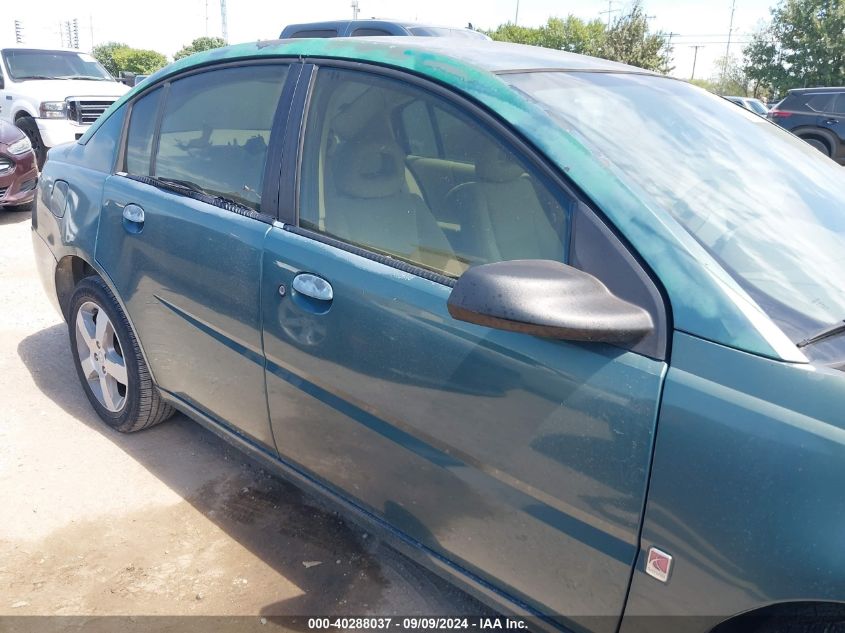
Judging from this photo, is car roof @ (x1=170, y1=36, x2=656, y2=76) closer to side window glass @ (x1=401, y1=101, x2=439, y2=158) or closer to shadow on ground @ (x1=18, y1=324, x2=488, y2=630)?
side window glass @ (x1=401, y1=101, x2=439, y2=158)

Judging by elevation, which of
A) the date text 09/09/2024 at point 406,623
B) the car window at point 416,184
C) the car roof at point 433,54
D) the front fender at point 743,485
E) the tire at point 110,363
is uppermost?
the car roof at point 433,54

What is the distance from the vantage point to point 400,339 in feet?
5.97

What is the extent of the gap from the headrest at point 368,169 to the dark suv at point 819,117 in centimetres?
1309

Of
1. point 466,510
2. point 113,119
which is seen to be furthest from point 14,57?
point 466,510

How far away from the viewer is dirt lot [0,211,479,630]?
231 cm

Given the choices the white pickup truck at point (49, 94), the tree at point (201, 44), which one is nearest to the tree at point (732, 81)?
the tree at point (201, 44)

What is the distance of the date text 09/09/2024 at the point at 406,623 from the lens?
2229mm

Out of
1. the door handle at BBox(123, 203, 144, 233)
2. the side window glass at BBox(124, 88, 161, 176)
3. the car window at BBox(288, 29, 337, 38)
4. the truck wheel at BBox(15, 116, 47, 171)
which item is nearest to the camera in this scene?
the door handle at BBox(123, 203, 144, 233)

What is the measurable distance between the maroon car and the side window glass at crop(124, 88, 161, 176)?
4.74m

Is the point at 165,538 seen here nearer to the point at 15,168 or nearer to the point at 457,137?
the point at 457,137

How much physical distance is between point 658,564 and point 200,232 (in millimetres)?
1746

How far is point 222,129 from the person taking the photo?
2.54 meters

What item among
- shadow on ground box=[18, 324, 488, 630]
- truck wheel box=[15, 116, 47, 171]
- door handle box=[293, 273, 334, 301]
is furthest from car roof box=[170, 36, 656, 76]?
truck wheel box=[15, 116, 47, 171]

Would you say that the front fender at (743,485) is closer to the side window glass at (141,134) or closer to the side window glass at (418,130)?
the side window glass at (418,130)
